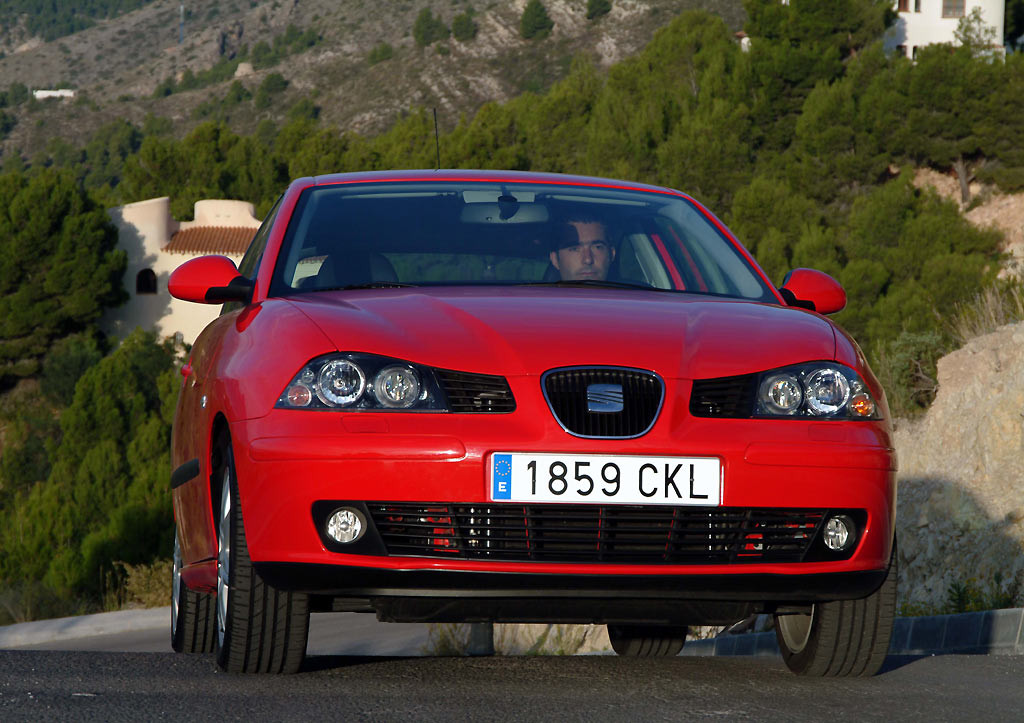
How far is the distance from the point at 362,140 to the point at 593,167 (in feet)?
64.5

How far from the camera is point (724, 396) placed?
384cm

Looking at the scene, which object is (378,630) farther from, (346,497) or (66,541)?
(66,541)

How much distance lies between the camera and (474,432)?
364cm

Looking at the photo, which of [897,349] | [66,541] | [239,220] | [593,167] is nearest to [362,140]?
[239,220]

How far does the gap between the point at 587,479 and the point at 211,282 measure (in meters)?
1.80

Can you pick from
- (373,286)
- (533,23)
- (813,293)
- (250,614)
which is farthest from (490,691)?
(533,23)

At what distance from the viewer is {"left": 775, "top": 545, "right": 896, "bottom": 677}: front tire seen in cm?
427

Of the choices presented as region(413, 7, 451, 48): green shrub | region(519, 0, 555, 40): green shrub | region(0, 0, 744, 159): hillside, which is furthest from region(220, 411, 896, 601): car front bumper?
region(413, 7, 451, 48): green shrub

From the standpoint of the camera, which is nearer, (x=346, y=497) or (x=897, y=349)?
(x=346, y=497)

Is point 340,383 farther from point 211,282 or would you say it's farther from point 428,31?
point 428,31

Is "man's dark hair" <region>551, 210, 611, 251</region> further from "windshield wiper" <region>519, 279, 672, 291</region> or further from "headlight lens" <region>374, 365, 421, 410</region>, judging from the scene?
"headlight lens" <region>374, 365, 421, 410</region>

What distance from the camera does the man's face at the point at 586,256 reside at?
16.2 ft

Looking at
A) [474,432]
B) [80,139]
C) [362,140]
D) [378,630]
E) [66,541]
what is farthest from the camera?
[80,139]

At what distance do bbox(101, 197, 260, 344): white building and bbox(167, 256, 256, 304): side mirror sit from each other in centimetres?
6355
